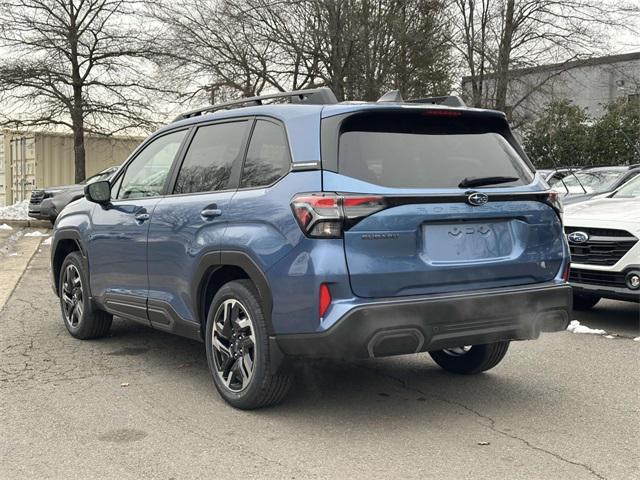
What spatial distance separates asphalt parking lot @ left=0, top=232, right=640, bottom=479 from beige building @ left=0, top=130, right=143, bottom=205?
789 inches

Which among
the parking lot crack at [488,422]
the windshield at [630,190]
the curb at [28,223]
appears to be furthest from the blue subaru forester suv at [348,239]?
the curb at [28,223]

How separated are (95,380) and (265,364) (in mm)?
1634

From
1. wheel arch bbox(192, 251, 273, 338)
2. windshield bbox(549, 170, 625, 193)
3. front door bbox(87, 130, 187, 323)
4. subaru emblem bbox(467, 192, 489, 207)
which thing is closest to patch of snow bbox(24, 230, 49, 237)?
windshield bbox(549, 170, 625, 193)

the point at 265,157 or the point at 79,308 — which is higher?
the point at 265,157

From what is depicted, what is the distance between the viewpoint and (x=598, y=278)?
21.9 ft

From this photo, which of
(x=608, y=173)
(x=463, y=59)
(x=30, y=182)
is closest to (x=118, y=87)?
(x=30, y=182)

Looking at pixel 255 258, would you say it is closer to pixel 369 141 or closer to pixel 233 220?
pixel 233 220

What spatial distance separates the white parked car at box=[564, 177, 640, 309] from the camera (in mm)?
6434

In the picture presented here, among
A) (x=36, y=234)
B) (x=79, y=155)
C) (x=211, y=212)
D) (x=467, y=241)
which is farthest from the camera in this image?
(x=79, y=155)

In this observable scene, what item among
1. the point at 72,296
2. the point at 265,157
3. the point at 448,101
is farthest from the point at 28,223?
the point at 448,101

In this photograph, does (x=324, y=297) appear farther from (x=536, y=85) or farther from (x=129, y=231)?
(x=536, y=85)

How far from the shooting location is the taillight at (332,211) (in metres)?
3.63

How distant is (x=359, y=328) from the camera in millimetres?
3592

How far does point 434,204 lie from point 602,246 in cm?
351
